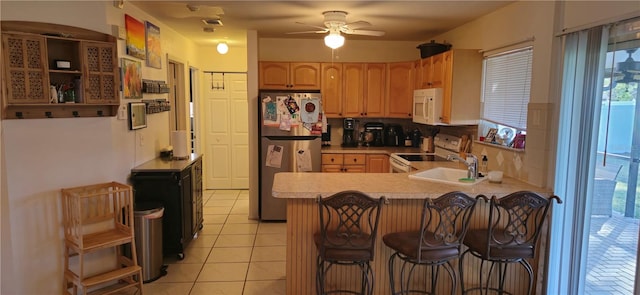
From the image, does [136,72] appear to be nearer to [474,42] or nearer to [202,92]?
[202,92]

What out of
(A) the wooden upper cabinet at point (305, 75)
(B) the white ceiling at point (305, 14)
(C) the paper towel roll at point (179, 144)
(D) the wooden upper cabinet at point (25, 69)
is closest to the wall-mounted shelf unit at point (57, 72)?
(D) the wooden upper cabinet at point (25, 69)

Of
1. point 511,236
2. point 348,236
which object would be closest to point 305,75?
point 348,236

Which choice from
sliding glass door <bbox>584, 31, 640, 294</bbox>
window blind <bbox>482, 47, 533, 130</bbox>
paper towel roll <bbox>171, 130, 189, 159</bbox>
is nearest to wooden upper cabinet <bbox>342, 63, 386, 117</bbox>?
window blind <bbox>482, 47, 533, 130</bbox>

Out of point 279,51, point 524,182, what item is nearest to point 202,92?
point 279,51

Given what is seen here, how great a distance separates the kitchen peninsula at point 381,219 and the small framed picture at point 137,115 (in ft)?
4.87

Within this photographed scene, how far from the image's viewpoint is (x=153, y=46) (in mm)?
4145

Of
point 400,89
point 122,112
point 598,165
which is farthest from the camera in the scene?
point 400,89

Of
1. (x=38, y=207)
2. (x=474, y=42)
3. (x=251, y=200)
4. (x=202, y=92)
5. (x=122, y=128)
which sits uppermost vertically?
(x=474, y=42)

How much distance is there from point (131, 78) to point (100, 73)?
22.1 inches

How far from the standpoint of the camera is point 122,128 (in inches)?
133

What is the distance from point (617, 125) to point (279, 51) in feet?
13.4

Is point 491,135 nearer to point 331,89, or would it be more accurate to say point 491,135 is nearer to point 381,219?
point 381,219

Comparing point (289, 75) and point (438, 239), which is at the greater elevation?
point (289, 75)

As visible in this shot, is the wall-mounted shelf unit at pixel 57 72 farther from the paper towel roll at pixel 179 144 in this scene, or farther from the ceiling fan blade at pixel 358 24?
the ceiling fan blade at pixel 358 24
